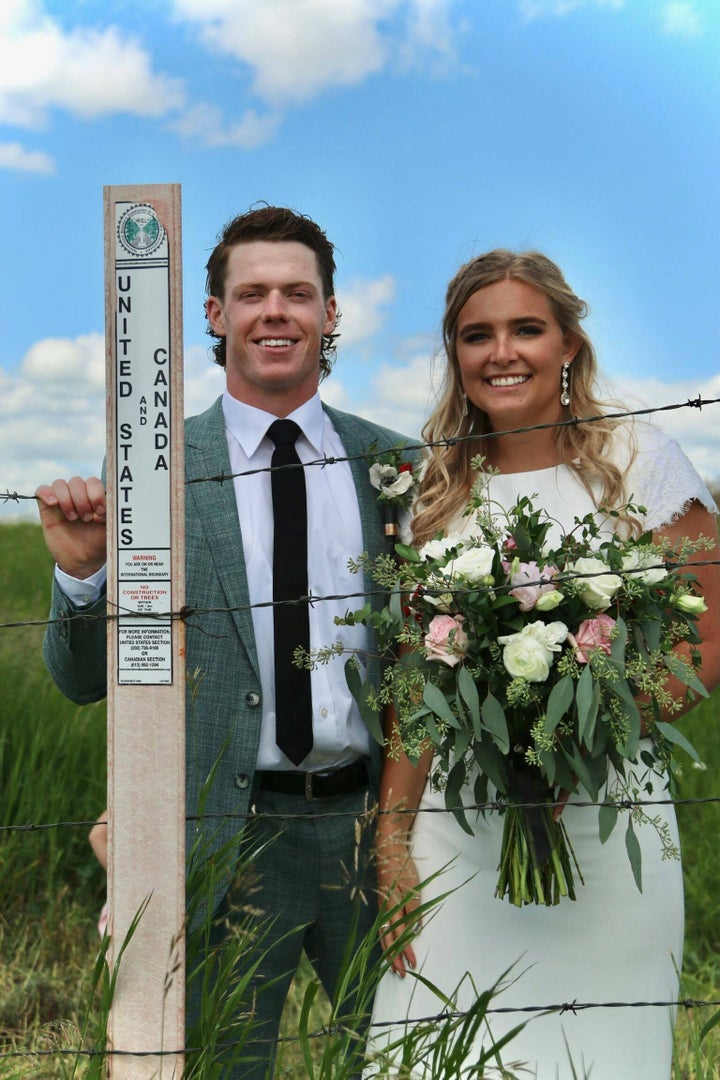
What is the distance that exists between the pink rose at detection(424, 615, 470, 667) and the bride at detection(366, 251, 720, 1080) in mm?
348

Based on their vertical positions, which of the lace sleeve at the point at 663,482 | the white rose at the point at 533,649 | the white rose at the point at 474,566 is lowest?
the white rose at the point at 533,649

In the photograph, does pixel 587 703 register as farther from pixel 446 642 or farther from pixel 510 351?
pixel 510 351

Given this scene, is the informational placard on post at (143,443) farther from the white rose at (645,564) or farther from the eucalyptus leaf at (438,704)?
the white rose at (645,564)

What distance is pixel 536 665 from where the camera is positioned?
225 cm

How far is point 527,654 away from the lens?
2266 mm

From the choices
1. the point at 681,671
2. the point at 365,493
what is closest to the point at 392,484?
the point at 365,493

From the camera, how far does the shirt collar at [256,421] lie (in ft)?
11.0

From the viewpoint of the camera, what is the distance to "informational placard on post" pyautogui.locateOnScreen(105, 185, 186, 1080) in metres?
2.27

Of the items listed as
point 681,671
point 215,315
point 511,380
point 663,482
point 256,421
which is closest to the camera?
point 681,671

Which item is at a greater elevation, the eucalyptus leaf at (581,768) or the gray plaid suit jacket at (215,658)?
the gray plaid suit jacket at (215,658)

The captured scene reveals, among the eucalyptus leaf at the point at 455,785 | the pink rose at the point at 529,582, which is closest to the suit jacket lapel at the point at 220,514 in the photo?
the eucalyptus leaf at the point at 455,785

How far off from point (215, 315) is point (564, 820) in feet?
6.27

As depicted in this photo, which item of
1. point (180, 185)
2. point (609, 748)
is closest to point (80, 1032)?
point (609, 748)

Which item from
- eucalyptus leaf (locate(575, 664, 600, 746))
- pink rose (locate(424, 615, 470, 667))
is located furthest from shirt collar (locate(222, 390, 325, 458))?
eucalyptus leaf (locate(575, 664, 600, 746))
